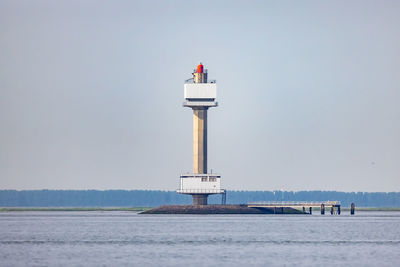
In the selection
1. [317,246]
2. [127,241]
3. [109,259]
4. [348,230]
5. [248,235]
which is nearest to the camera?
[109,259]

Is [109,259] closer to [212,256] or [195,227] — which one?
[212,256]

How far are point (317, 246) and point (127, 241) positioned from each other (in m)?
23.3

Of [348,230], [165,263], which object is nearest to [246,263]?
[165,263]

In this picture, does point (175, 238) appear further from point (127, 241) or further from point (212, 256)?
point (212, 256)

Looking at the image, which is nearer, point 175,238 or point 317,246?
point 317,246

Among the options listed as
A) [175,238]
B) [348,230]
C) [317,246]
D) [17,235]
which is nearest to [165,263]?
[317,246]

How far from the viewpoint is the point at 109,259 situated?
317 feet

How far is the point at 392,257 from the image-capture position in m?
98.5

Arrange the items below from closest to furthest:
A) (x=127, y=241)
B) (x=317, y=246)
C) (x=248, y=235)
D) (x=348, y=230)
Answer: (x=317, y=246) → (x=127, y=241) → (x=248, y=235) → (x=348, y=230)

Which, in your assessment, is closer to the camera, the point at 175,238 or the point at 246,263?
the point at 246,263

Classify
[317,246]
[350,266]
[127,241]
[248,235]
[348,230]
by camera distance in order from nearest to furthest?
[350,266], [317,246], [127,241], [248,235], [348,230]

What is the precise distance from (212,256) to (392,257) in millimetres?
17353

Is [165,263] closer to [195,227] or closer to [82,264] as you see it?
[82,264]

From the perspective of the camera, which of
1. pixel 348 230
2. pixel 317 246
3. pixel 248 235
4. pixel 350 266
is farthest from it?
pixel 348 230
